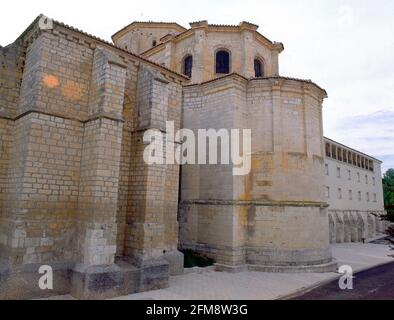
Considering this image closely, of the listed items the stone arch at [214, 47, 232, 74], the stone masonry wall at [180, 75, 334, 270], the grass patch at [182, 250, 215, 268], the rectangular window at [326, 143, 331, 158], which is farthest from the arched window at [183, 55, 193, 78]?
the rectangular window at [326, 143, 331, 158]

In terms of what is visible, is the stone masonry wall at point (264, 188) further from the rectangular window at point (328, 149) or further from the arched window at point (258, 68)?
the rectangular window at point (328, 149)

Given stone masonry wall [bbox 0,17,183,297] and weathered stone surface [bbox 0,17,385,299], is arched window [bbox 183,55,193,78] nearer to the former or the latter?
weathered stone surface [bbox 0,17,385,299]

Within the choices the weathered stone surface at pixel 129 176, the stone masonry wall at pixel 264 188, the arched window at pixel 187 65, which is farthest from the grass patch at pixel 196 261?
the arched window at pixel 187 65

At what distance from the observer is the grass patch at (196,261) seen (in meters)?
12.1

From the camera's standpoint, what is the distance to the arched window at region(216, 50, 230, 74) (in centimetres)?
1856

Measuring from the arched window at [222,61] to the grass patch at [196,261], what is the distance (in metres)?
11.3

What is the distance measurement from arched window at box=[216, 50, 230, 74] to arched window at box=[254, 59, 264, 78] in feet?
6.34

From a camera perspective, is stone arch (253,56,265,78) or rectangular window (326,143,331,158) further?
rectangular window (326,143,331,158)

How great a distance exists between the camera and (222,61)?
18625 millimetres

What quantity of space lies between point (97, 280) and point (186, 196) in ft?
23.9

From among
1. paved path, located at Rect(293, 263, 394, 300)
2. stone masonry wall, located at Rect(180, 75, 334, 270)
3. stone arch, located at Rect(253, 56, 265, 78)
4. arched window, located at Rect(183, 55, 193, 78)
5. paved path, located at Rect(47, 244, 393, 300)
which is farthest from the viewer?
stone arch, located at Rect(253, 56, 265, 78)

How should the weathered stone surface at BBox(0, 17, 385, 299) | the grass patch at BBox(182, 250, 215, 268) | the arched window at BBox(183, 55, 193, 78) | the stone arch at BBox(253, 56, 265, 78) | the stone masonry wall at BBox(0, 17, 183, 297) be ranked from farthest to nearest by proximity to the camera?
the stone arch at BBox(253, 56, 265, 78) → the arched window at BBox(183, 55, 193, 78) → the grass patch at BBox(182, 250, 215, 268) → the weathered stone surface at BBox(0, 17, 385, 299) → the stone masonry wall at BBox(0, 17, 183, 297)
